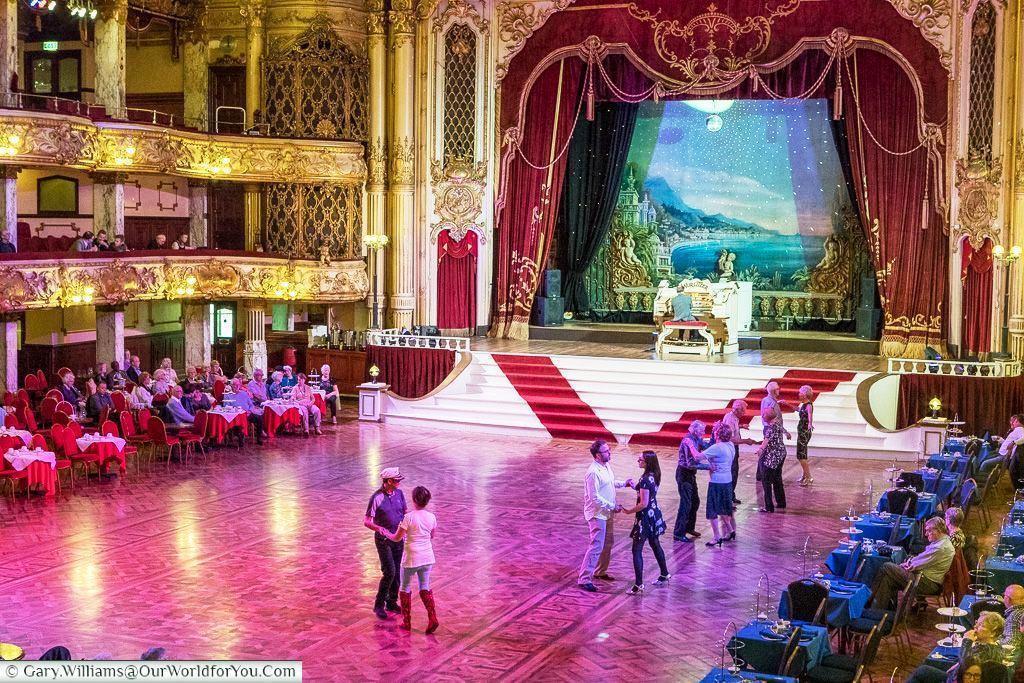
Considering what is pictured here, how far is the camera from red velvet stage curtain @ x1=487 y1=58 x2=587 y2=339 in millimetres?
26109

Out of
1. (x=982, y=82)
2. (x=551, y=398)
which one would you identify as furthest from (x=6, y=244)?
(x=982, y=82)

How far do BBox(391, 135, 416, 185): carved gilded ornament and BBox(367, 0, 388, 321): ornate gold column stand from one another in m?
0.21

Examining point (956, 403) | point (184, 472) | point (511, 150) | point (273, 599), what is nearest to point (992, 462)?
point (956, 403)

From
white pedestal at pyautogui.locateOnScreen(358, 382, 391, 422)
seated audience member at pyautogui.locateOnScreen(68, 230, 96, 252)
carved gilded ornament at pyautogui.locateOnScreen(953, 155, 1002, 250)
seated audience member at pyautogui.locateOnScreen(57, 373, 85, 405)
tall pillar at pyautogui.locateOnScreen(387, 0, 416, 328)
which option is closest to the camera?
seated audience member at pyautogui.locateOnScreen(57, 373, 85, 405)

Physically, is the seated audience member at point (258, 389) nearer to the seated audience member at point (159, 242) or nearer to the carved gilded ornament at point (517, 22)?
the seated audience member at point (159, 242)

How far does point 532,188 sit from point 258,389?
301 inches

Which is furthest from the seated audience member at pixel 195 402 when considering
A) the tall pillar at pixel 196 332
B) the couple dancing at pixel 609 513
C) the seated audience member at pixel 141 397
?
the couple dancing at pixel 609 513

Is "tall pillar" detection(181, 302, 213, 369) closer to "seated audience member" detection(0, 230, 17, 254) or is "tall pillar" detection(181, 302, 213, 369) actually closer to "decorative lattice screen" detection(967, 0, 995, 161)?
"seated audience member" detection(0, 230, 17, 254)

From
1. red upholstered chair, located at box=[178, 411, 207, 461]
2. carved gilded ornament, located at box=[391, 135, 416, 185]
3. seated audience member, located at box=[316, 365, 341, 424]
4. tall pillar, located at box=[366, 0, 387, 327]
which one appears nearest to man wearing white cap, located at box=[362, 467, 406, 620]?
red upholstered chair, located at box=[178, 411, 207, 461]

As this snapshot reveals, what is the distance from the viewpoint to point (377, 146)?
2614 centimetres

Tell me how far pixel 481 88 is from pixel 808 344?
25.5ft

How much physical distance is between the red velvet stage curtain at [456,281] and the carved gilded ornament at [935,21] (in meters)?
8.84

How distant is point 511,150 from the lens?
2636cm

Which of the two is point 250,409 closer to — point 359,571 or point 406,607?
point 359,571
